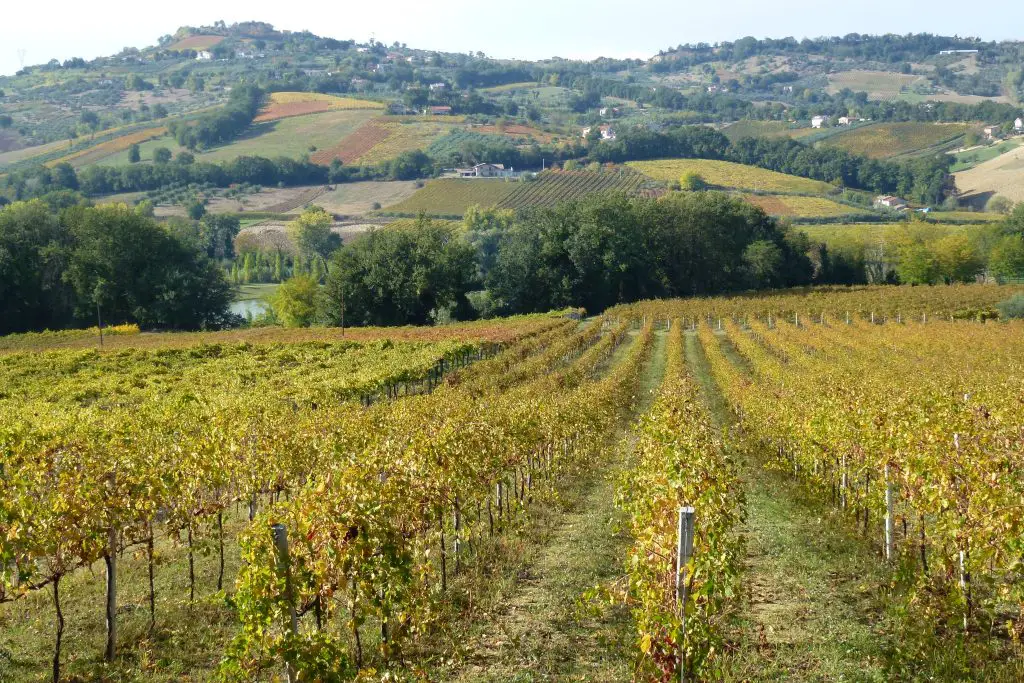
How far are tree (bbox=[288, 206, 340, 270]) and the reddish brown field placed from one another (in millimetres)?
43335

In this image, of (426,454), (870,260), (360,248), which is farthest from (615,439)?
(870,260)

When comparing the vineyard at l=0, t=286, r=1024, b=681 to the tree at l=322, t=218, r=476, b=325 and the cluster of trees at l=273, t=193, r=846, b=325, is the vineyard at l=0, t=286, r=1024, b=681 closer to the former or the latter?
the tree at l=322, t=218, r=476, b=325

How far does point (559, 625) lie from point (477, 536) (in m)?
4.75

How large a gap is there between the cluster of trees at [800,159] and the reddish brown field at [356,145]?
46.2 metres

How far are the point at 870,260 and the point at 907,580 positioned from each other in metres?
89.1

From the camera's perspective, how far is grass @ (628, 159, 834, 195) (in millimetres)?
149000

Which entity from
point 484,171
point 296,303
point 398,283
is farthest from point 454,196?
point 398,283

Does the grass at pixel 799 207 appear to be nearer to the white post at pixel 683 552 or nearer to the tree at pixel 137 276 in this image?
the tree at pixel 137 276

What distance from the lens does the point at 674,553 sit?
9.07 metres

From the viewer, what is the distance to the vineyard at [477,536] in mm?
8906

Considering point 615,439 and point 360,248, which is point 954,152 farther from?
point 615,439

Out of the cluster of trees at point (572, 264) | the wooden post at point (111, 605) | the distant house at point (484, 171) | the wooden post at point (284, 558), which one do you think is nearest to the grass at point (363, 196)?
the distant house at point (484, 171)

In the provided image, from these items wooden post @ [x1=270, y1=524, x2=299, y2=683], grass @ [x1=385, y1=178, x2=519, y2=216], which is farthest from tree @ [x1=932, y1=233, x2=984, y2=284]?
wooden post @ [x1=270, y1=524, x2=299, y2=683]

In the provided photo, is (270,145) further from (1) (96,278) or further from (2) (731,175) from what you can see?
(1) (96,278)
